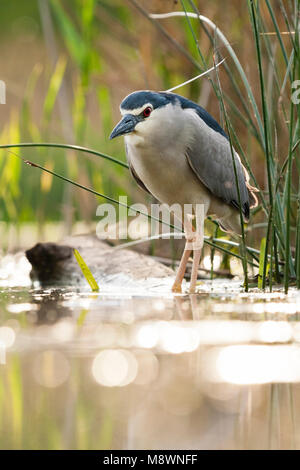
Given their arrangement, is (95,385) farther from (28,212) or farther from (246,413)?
(28,212)

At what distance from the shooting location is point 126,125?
106 inches

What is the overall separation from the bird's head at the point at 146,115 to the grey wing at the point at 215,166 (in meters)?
0.15

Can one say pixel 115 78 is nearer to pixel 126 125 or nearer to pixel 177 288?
pixel 126 125

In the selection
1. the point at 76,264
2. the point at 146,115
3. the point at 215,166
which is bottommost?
the point at 76,264

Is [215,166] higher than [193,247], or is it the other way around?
[215,166]

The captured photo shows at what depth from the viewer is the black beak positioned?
2.65 metres

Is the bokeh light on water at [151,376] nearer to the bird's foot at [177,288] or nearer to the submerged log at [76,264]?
the bird's foot at [177,288]

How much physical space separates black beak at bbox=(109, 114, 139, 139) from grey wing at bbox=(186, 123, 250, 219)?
31 cm

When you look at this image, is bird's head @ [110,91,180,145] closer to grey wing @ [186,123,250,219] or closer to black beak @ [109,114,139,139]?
black beak @ [109,114,139,139]

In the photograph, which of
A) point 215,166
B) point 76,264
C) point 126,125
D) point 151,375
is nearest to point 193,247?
point 215,166

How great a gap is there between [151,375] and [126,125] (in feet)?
4.92

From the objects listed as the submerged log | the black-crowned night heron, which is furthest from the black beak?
the submerged log

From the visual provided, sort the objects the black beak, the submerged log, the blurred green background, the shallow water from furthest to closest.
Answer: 1. the blurred green background
2. the submerged log
3. the black beak
4. the shallow water

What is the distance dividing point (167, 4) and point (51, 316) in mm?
2713
